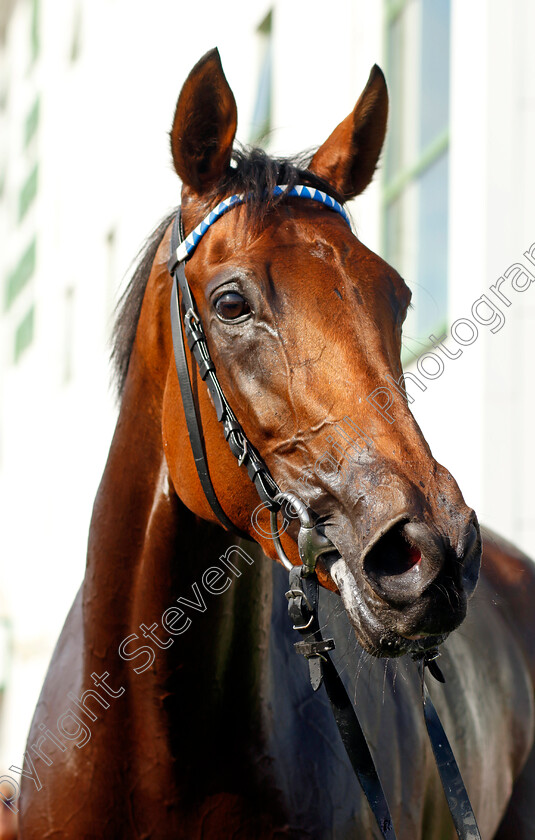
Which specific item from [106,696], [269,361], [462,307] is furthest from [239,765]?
[462,307]

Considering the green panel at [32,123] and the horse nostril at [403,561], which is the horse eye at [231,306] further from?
the green panel at [32,123]

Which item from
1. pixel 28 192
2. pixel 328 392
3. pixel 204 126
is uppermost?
pixel 28 192

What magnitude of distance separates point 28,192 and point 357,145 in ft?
71.6

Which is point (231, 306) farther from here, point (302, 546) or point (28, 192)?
point (28, 192)

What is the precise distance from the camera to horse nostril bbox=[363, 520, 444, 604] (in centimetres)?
198

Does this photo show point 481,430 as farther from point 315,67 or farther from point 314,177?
point 315,67

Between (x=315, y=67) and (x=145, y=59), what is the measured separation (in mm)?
6766

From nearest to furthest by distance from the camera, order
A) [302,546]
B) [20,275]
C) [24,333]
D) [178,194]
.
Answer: [302,546] < [178,194] < [24,333] < [20,275]

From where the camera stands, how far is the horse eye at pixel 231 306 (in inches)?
98.8

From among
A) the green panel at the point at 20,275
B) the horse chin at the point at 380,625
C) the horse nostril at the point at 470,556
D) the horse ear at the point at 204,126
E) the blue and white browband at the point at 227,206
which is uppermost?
the green panel at the point at 20,275

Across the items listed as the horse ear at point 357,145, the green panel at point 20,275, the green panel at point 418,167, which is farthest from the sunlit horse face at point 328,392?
the green panel at point 20,275

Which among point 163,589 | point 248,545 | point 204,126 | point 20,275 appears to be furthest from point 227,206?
point 20,275

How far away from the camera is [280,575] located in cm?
310

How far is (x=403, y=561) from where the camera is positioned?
206cm
